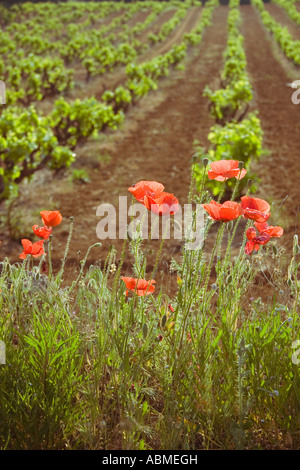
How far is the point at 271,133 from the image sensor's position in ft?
28.6

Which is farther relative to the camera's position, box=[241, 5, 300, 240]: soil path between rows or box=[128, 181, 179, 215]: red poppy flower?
box=[241, 5, 300, 240]: soil path between rows

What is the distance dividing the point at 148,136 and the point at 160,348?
697 cm

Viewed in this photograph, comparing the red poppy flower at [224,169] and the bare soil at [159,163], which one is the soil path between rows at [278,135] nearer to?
the bare soil at [159,163]

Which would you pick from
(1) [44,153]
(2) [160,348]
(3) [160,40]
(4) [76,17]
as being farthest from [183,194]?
(4) [76,17]

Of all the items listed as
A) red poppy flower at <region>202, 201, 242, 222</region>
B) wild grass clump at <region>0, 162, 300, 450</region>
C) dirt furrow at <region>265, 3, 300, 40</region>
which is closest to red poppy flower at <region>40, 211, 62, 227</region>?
wild grass clump at <region>0, 162, 300, 450</region>

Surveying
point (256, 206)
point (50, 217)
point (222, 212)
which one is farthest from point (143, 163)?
point (222, 212)

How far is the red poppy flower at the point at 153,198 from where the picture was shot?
1735 mm

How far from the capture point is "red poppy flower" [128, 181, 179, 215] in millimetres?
1735

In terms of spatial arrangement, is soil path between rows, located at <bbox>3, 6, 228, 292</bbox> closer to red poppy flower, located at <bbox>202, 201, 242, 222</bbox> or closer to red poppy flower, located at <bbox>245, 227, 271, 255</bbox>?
red poppy flower, located at <bbox>245, 227, 271, 255</bbox>

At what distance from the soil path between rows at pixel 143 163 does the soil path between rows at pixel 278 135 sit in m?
1.07

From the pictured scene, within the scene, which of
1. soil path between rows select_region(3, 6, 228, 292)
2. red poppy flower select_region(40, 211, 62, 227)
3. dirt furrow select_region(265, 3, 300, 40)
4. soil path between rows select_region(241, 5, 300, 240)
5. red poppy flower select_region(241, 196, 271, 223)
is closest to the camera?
red poppy flower select_region(241, 196, 271, 223)

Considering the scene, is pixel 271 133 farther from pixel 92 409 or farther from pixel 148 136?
pixel 92 409

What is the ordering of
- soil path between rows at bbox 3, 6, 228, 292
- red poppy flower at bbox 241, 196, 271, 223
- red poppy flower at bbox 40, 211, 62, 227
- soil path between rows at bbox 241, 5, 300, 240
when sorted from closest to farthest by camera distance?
1. red poppy flower at bbox 241, 196, 271, 223
2. red poppy flower at bbox 40, 211, 62, 227
3. soil path between rows at bbox 3, 6, 228, 292
4. soil path between rows at bbox 241, 5, 300, 240

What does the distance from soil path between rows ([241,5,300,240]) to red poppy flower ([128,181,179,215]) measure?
1.39 ft
